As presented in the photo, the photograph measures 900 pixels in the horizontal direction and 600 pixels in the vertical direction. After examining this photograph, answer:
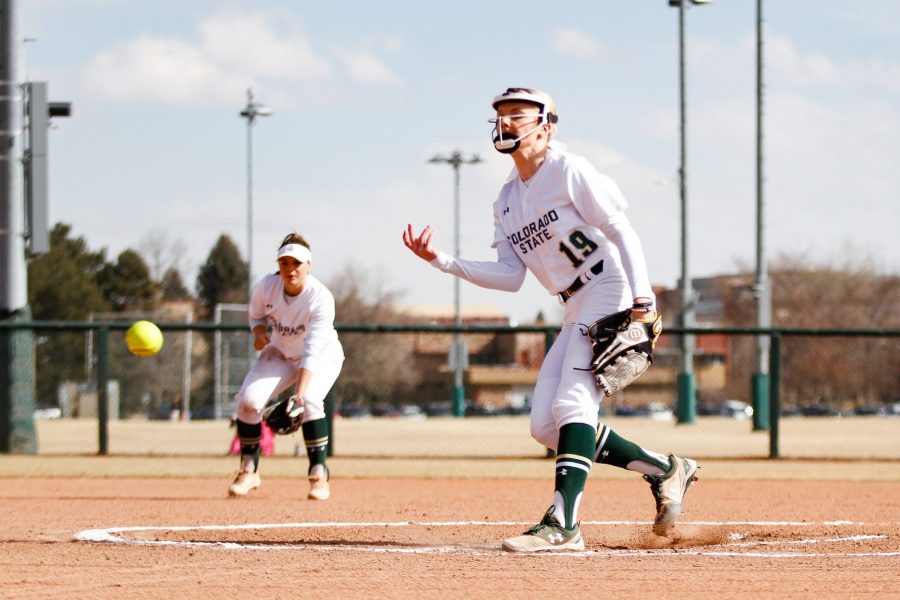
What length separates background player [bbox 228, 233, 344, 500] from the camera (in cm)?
879

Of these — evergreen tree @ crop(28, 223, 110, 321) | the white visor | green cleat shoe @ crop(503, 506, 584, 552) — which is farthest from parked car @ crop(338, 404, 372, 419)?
evergreen tree @ crop(28, 223, 110, 321)

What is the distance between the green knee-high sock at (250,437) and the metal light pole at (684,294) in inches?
798

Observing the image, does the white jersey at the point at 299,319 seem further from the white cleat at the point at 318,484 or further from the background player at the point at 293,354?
the white cleat at the point at 318,484

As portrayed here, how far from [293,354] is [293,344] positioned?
108 millimetres

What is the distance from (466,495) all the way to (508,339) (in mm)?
11362

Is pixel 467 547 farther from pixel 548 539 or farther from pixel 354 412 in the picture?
pixel 354 412

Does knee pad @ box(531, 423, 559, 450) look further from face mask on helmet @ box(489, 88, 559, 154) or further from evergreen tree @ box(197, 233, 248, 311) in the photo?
evergreen tree @ box(197, 233, 248, 311)

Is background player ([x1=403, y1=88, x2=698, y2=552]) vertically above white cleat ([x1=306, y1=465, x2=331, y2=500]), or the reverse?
background player ([x1=403, y1=88, x2=698, y2=552])

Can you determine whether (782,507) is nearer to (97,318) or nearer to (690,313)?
(690,313)

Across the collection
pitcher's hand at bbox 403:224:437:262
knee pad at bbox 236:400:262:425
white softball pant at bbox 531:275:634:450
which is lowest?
knee pad at bbox 236:400:262:425

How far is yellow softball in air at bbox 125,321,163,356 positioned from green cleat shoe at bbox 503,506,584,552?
481cm

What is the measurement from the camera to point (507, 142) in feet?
19.9

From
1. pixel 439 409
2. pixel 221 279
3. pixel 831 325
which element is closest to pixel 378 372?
pixel 439 409

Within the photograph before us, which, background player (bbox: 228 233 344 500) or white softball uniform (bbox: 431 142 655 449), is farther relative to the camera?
background player (bbox: 228 233 344 500)
